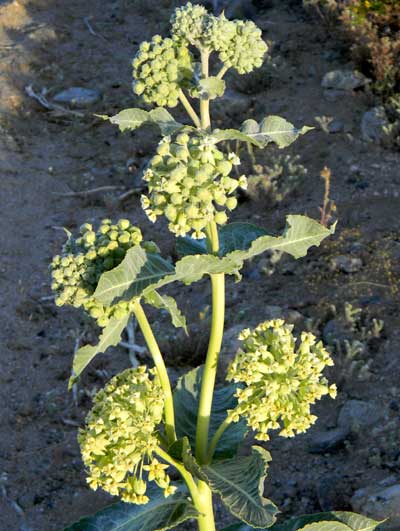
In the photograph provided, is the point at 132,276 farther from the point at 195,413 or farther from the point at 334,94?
the point at 334,94

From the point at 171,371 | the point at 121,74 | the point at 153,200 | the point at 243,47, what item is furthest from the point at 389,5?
the point at 153,200

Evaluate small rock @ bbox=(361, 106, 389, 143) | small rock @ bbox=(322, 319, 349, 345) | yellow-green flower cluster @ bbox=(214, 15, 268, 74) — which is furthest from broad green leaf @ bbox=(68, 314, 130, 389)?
small rock @ bbox=(361, 106, 389, 143)

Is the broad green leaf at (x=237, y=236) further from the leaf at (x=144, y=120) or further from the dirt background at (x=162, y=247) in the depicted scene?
the dirt background at (x=162, y=247)

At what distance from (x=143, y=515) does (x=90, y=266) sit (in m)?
1.09

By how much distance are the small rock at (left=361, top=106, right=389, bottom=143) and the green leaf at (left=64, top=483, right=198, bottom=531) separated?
5444mm

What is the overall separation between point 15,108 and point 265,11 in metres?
3.92

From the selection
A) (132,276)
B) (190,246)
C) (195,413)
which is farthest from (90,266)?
(195,413)

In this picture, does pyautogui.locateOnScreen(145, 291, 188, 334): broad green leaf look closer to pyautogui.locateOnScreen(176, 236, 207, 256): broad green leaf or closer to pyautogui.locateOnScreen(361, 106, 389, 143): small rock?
pyautogui.locateOnScreen(176, 236, 207, 256): broad green leaf

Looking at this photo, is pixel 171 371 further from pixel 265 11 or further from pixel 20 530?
pixel 265 11

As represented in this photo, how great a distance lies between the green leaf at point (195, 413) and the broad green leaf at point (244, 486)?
0.11 meters

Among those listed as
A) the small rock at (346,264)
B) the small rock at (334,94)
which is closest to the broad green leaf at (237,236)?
the small rock at (346,264)

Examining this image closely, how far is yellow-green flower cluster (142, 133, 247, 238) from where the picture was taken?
2.22m

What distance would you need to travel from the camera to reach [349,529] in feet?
9.21

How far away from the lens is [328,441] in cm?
499
